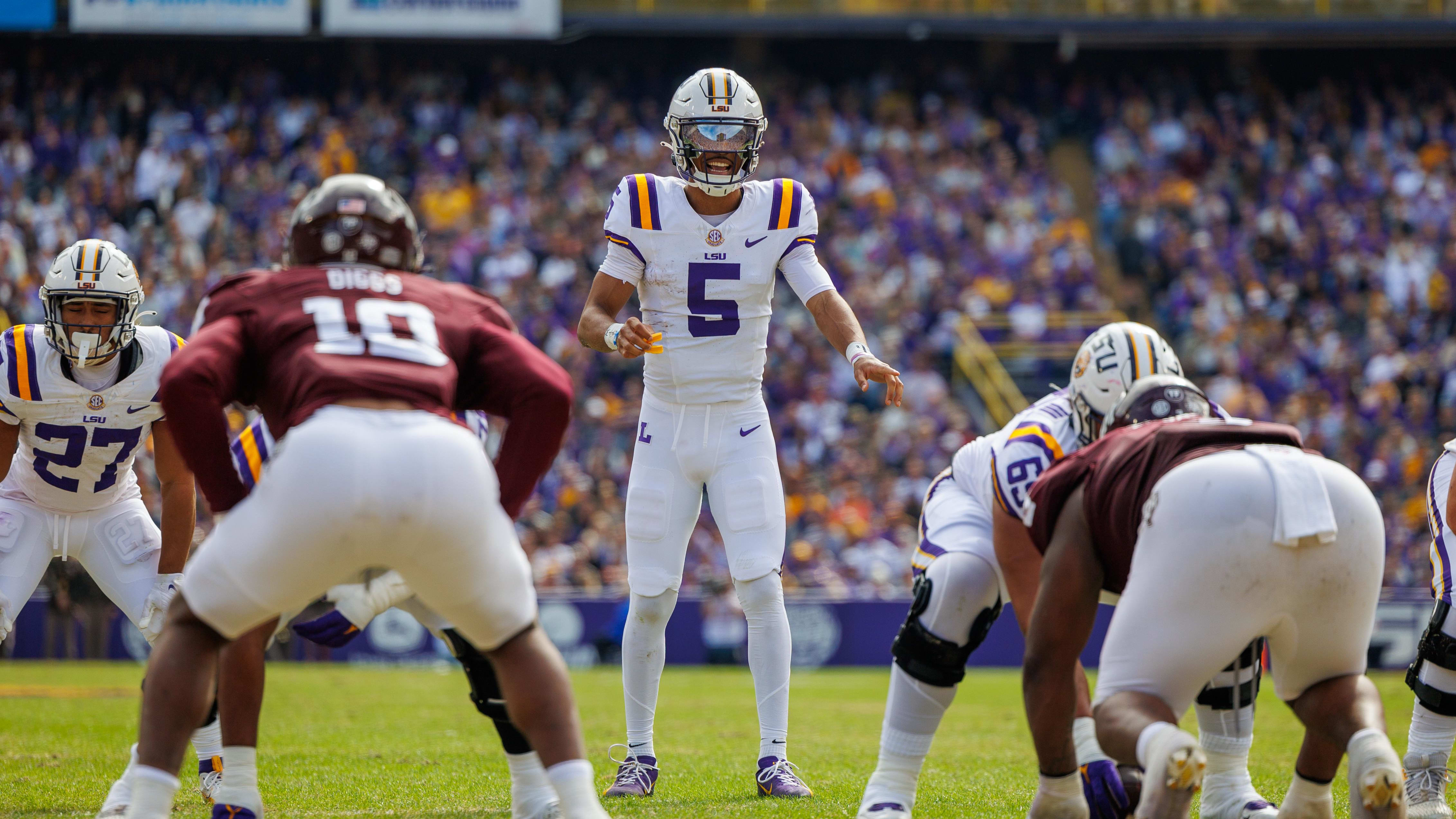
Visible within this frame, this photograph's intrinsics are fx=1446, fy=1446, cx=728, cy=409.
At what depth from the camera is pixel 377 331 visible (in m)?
3.54

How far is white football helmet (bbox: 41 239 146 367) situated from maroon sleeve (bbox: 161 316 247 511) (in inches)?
86.6

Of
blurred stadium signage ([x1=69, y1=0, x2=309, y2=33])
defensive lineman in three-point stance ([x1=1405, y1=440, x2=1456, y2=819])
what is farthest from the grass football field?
blurred stadium signage ([x1=69, y1=0, x2=309, y2=33])

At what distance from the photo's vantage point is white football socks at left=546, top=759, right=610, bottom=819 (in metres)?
3.40

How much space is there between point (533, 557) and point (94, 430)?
388 inches

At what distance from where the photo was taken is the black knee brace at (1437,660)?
5.29m

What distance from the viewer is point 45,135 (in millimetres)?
19953

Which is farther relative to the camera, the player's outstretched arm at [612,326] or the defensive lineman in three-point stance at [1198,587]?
the player's outstretched arm at [612,326]

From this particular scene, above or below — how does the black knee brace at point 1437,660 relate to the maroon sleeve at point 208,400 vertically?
below

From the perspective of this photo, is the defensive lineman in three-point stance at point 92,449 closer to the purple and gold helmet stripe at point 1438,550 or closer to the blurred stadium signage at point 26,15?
the purple and gold helmet stripe at point 1438,550

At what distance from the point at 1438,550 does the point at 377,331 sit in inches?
170

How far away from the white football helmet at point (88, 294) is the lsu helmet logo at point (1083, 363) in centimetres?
348

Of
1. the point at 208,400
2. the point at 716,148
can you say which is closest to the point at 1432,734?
the point at 716,148

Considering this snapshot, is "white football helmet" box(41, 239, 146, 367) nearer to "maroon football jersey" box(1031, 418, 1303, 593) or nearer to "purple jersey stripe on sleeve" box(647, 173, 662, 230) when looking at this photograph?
"purple jersey stripe on sleeve" box(647, 173, 662, 230)

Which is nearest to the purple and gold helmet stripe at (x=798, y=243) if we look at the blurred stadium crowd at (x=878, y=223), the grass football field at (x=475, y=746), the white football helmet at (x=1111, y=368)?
the white football helmet at (x=1111, y=368)
